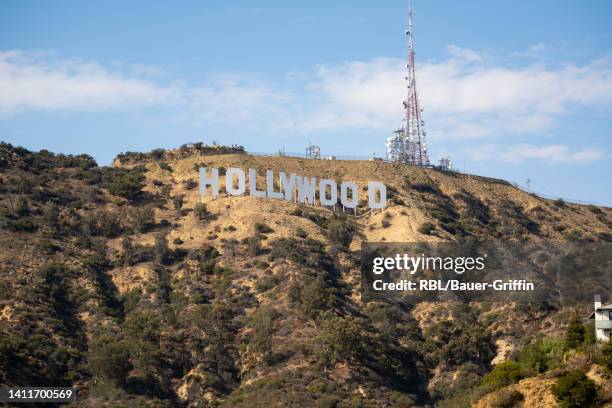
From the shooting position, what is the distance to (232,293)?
10275 cm

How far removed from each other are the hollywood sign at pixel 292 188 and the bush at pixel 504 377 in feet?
146

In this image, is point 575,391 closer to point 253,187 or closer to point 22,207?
point 253,187

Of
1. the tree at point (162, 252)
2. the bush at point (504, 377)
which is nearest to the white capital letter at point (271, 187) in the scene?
the tree at point (162, 252)

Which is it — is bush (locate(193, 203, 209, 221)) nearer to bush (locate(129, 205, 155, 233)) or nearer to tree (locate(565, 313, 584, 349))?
bush (locate(129, 205, 155, 233))

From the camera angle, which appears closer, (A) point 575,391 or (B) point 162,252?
(A) point 575,391

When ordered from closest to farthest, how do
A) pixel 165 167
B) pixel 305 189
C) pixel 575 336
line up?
pixel 575 336
pixel 305 189
pixel 165 167

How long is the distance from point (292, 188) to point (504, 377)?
51.1 metres

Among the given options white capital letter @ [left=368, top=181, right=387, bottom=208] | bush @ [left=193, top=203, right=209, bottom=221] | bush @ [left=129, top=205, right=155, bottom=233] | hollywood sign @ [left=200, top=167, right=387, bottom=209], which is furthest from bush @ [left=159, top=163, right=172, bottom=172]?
white capital letter @ [left=368, top=181, right=387, bottom=208]

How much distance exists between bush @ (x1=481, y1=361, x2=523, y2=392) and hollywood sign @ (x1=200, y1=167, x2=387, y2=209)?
44.5 meters

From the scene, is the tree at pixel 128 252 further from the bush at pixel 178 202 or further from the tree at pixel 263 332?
the tree at pixel 263 332

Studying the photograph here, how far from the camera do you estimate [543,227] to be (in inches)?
5015

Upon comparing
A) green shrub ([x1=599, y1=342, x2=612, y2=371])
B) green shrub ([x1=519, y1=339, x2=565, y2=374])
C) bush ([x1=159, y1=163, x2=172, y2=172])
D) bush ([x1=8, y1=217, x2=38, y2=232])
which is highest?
bush ([x1=159, y1=163, x2=172, y2=172])

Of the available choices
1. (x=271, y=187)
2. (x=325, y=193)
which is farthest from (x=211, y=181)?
(x=325, y=193)

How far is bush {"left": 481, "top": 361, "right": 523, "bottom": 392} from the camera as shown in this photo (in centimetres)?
6812
